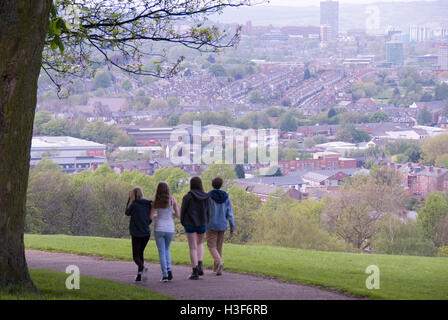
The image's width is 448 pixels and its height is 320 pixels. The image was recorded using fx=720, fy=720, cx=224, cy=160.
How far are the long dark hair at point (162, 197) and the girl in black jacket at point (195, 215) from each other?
0.32 m

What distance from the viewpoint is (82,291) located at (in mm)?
8352

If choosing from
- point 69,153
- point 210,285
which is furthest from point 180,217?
point 69,153

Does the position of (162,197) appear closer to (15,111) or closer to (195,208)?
(195,208)

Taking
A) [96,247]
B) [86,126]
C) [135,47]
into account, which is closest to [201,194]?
[135,47]

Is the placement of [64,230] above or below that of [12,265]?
below

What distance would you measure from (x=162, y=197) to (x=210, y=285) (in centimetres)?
141

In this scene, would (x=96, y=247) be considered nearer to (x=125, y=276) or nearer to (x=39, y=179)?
(x=125, y=276)

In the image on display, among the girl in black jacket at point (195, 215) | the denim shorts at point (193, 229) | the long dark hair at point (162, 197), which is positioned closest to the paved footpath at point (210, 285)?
the girl in black jacket at point (195, 215)

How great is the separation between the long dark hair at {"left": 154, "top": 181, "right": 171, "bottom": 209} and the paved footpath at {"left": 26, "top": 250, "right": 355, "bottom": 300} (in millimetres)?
1113

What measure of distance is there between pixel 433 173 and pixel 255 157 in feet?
94.2

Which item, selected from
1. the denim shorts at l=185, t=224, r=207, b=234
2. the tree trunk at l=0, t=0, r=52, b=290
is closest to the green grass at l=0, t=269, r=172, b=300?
the tree trunk at l=0, t=0, r=52, b=290

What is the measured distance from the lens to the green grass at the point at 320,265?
10727mm

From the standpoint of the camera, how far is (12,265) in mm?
7508
